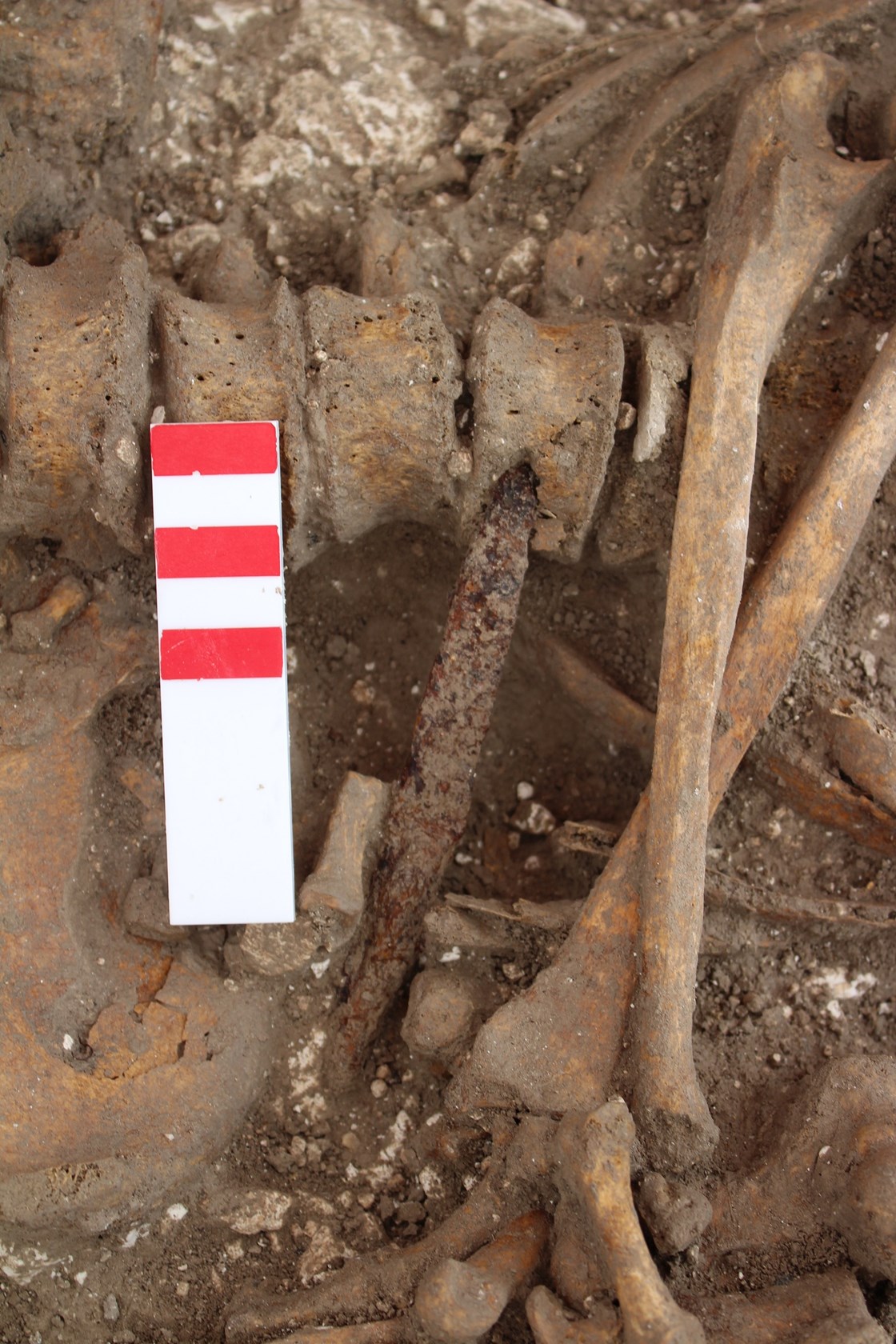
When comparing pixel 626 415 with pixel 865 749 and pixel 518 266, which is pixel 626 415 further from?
pixel 865 749

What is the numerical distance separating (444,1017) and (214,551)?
99 cm

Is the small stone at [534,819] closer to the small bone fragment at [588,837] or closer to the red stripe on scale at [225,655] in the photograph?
the small bone fragment at [588,837]

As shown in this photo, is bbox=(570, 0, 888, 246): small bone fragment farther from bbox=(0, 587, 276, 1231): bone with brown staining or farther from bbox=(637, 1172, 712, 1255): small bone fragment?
bbox=(637, 1172, 712, 1255): small bone fragment

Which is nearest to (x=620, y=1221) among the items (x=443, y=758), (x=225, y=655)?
(x=443, y=758)

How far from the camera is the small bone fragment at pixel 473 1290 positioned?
1.72 metres

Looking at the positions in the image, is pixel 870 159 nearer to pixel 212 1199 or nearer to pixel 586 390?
pixel 586 390

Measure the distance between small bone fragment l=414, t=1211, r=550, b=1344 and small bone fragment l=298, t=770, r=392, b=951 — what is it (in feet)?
2.04

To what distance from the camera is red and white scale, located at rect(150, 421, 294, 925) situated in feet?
7.01

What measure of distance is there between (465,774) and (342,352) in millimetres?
834

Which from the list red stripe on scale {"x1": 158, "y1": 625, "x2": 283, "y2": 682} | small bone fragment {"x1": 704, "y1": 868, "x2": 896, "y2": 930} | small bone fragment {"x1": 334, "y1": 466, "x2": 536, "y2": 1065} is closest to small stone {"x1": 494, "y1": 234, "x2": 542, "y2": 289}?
small bone fragment {"x1": 334, "y1": 466, "x2": 536, "y2": 1065}

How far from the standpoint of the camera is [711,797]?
209 cm

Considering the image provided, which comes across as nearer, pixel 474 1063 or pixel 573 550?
pixel 474 1063

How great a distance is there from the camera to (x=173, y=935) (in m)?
2.22

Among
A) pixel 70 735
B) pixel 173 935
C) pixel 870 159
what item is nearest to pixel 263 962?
pixel 173 935
